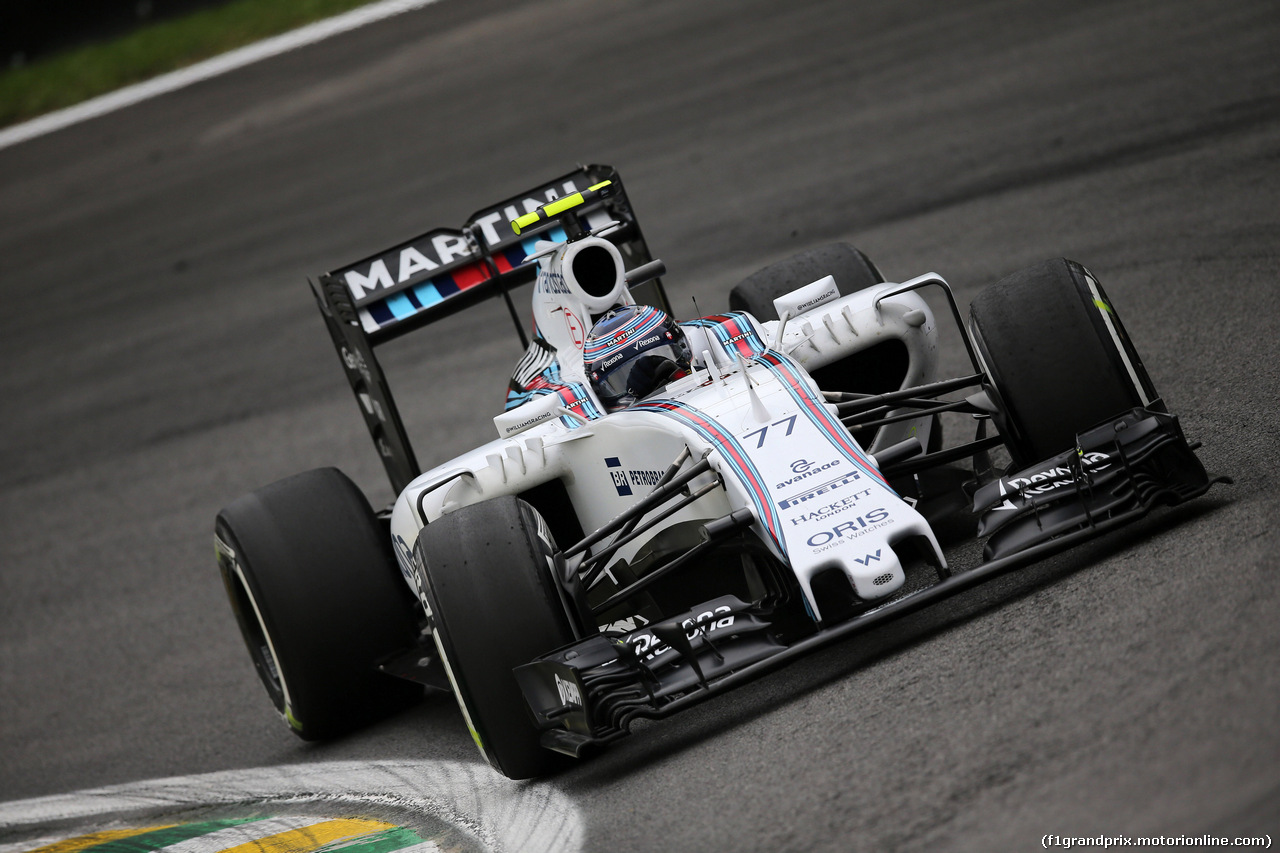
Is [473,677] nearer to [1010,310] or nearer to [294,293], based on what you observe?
[1010,310]

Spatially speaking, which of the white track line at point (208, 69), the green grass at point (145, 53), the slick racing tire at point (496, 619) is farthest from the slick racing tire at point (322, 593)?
the green grass at point (145, 53)

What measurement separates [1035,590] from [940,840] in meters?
1.60

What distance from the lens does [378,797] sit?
18.6 feet

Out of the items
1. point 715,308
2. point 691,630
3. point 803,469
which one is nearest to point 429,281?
point 803,469

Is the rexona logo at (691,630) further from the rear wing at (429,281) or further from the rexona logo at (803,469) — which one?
the rear wing at (429,281)

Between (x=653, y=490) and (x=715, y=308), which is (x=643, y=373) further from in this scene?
(x=715, y=308)

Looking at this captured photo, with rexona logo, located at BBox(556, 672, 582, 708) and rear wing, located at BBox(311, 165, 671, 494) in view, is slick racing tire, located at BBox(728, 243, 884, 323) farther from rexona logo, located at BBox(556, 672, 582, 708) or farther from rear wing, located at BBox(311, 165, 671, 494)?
rexona logo, located at BBox(556, 672, 582, 708)

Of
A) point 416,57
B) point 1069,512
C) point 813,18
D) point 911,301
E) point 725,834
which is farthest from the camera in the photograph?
point 416,57

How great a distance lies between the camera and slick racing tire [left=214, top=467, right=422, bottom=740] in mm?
6266

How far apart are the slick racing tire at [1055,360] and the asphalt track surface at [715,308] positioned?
50 cm

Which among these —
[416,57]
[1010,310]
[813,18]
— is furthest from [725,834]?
[416,57]

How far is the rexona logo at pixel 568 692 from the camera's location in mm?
4648

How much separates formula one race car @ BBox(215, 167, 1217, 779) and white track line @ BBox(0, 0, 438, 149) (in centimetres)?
1672

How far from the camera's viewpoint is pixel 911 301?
6102mm
